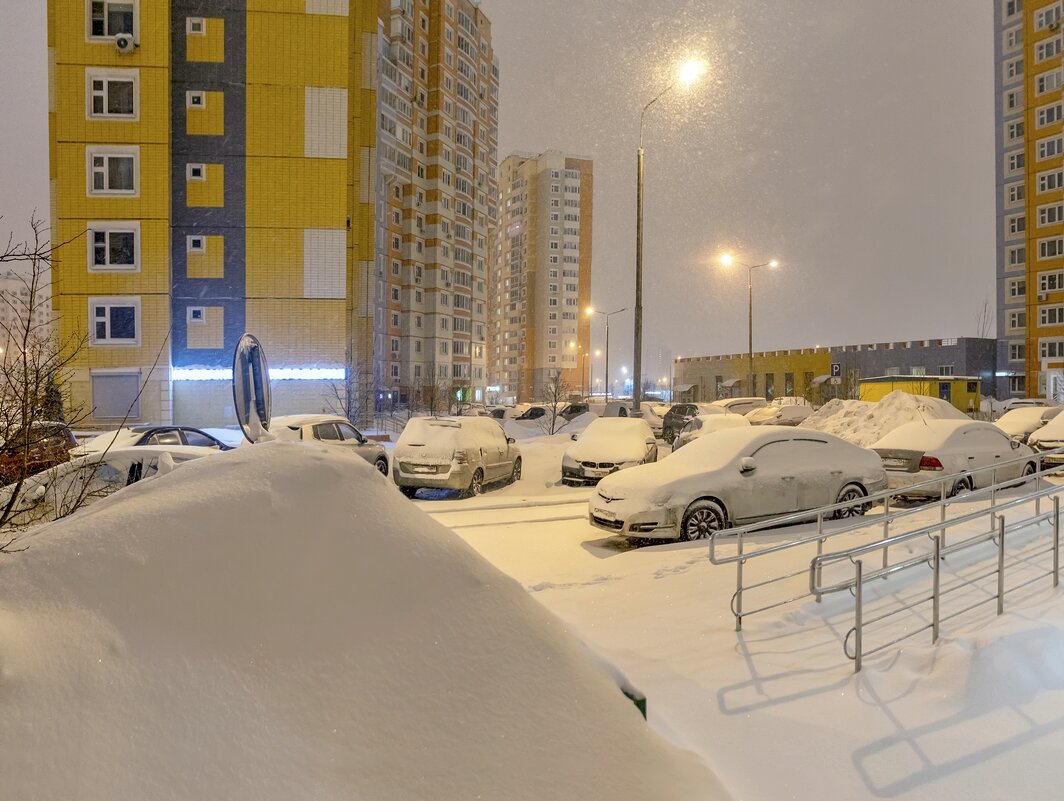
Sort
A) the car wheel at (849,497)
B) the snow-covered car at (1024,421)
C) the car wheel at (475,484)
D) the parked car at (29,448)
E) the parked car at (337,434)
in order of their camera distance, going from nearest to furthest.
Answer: the parked car at (29,448) → the car wheel at (849,497) → the car wheel at (475,484) → the parked car at (337,434) → the snow-covered car at (1024,421)

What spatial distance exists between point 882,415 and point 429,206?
163 ft

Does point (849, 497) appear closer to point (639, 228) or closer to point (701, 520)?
point (701, 520)

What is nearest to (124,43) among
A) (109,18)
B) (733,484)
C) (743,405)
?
(109,18)

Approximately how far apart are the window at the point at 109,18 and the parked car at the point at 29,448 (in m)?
26.9

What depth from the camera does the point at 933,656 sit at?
186 inches

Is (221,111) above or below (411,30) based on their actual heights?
below

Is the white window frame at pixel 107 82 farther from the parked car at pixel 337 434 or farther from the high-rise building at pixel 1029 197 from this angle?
the high-rise building at pixel 1029 197

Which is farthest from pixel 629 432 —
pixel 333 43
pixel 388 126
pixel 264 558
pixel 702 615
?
pixel 388 126

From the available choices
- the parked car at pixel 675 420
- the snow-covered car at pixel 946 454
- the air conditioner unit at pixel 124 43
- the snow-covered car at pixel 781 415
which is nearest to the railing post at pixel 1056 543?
the snow-covered car at pixel 946 454

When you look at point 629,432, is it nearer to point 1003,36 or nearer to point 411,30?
point 411,30

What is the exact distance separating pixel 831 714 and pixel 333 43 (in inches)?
1260

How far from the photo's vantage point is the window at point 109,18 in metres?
27.8

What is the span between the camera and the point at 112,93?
27.9 metres

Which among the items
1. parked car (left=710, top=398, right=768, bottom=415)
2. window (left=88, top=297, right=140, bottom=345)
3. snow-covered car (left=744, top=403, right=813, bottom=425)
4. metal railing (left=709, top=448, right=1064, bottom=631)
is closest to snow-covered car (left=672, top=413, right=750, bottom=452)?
snow-covered car (left=744, top=403, right=813, bottom=425)
